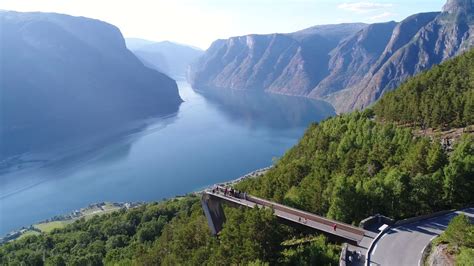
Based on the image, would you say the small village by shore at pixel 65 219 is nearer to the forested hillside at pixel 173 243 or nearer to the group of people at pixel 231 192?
the forested hillside at pixel 173 243

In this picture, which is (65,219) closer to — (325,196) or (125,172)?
(125,172)

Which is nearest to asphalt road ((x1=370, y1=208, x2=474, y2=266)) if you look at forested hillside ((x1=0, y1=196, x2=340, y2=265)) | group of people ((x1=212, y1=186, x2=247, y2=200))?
Result: forested hillside ((x1=0, y1=196, x2=340, y2=265))

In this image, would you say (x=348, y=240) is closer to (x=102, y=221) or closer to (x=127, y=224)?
(x=127, y=224)

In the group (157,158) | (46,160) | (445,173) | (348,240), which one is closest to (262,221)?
(348,240)

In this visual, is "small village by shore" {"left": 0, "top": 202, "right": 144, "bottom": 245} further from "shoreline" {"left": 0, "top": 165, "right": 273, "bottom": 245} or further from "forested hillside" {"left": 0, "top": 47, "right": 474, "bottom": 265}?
"forested hillside" {"left": 0, "top": 47, "right": 474, "bottom": 265}

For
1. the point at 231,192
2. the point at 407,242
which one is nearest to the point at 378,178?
the point at 407,242

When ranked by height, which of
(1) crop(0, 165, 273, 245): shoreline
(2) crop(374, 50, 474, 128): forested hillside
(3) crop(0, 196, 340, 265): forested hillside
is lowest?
(1) crop(0, 165, 273, 245): shoreline

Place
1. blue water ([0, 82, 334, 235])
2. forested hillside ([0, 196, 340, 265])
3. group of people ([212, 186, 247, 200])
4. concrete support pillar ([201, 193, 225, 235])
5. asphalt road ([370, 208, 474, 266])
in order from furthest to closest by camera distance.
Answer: blue water ([0, 82, 334, 235]), concrete support pillar ([201, 193, 225, 235]), group of people ([212, 186, 247, 200]), forested hillside ([0, 196, 340, 265]), asphalt road ([370, 208, 474, 266])
